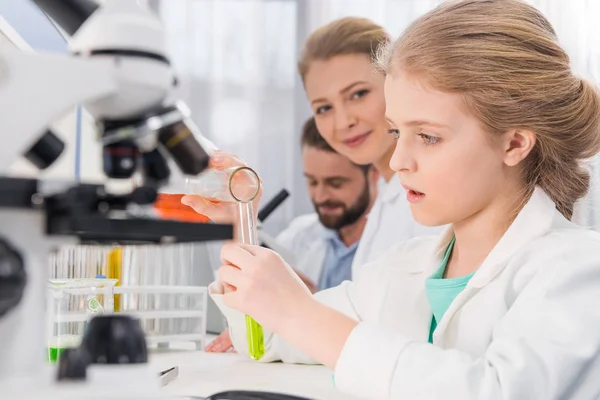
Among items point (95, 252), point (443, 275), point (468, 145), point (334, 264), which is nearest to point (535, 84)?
point (468, 145)

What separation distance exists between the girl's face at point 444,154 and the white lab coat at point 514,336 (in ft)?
0.23

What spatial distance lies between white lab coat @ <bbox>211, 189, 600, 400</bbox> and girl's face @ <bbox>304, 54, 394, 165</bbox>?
96cm

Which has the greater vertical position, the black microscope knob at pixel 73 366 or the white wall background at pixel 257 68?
the white wall background at pixel 257 68

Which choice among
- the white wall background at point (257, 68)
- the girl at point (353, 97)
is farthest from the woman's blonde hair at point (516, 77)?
the white wall background at point (257, 68)

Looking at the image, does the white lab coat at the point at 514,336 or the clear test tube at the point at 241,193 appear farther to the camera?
the clear test tube at the point at 241,193

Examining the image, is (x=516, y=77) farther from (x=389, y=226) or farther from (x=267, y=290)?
(x=389, y=226)

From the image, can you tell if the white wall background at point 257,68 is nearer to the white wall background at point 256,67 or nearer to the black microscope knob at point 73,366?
the white wall background at point 256,67

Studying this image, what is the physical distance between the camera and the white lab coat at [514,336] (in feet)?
2.47

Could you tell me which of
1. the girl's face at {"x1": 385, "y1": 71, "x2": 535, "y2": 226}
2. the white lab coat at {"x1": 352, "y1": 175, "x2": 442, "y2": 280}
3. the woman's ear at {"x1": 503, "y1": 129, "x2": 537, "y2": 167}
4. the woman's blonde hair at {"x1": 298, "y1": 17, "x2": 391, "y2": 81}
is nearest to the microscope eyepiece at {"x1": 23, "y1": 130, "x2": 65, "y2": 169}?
the girl's face at {"x1": 385, "y1": 71, "x2": 535, "y2": 226}

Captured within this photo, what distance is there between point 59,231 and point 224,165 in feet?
1.64

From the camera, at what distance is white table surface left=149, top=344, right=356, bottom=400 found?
938 mm

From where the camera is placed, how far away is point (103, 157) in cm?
53

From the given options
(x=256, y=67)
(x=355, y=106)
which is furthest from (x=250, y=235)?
(x=256, y=67)

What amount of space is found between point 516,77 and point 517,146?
0.33 ft
